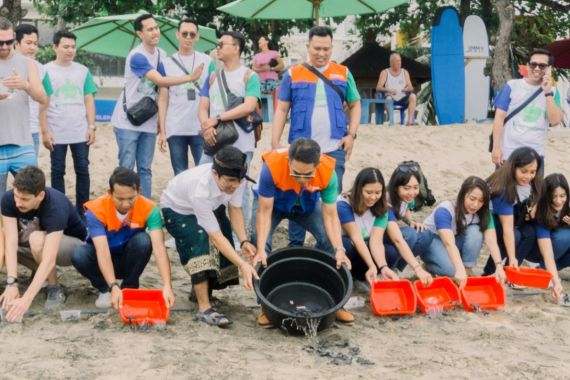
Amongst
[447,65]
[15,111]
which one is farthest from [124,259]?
[447,65]

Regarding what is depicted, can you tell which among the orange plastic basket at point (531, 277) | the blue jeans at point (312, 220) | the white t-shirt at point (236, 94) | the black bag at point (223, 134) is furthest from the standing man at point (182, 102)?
the orange plastic basket at point (531, 277)

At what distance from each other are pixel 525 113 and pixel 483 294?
5.00 feet

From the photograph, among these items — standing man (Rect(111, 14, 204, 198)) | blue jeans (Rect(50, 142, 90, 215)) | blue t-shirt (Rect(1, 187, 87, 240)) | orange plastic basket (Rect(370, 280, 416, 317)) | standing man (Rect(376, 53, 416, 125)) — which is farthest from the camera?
standing man (Rect(376, 53, 416, 125))

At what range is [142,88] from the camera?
5.41 metres

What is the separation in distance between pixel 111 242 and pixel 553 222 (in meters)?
2.77

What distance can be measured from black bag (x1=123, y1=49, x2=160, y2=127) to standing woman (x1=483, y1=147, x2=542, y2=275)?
92.7 inches

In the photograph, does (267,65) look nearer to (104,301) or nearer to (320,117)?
(320,117)

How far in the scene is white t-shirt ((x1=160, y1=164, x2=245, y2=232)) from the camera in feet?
12.5

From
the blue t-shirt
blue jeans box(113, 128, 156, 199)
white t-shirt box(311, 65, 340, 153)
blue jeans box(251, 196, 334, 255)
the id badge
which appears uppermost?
the id badge

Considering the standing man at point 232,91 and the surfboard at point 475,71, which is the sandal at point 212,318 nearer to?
the standing man at point 232,91

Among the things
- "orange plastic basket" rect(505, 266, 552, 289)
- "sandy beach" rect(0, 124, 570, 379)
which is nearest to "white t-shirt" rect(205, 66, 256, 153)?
"sandy beach" rect(0, 124, 570, 379)

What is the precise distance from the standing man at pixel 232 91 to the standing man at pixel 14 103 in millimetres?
1059

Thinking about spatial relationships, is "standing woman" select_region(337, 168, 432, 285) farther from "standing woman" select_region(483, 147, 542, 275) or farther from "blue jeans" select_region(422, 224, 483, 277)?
"standing woman" select_region(483, 147, 542, 275)

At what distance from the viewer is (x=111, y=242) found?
4.08 metres
